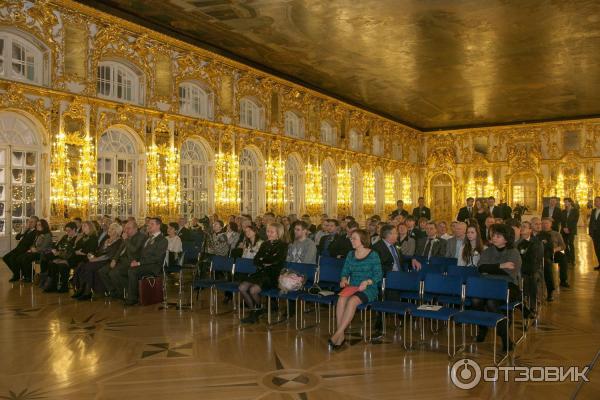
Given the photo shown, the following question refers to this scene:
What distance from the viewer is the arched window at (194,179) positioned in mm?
16359

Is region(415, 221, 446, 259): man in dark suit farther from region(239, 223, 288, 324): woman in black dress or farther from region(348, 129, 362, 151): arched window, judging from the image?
region(348, 129, 362, 151): arched window

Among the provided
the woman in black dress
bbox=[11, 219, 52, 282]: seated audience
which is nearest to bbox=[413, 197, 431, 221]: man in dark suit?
the woman in black dress

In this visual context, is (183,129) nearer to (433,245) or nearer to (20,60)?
(20,60)

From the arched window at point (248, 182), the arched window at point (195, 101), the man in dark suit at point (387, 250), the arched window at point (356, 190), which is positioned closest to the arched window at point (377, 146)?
the arched window at point (356, 190)

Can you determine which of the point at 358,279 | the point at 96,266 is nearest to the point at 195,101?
the point at 96,266

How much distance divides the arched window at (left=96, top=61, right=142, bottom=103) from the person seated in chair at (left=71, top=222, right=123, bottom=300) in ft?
18.1

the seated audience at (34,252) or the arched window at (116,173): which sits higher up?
the arched window at (116,173)

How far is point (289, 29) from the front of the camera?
1472 cm

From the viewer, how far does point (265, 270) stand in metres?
Result: 7.75

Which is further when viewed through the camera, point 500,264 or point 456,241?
point 456,241

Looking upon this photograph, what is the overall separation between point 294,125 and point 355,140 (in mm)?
5839

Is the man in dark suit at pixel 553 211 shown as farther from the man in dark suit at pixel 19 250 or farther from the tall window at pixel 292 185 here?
the man in dark suit at pixel 19 250

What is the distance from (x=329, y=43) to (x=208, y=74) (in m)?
4.01

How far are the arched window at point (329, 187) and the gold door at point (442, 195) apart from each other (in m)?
12.2
